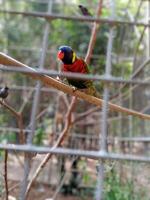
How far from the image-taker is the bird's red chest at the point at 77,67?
2426 millimetres

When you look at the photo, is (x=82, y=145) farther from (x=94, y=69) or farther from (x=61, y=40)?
(x=61, y=40)

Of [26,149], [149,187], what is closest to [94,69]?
[149,187]

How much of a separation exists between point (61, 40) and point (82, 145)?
2.32m

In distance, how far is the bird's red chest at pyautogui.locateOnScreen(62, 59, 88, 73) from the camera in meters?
2.43

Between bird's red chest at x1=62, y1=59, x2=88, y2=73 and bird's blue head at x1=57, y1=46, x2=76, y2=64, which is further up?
bird's blue head at x1=57, y1=46, x2=76, y2=64

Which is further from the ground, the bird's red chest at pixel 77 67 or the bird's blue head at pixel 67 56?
the bird's blue head at pixel 67 56

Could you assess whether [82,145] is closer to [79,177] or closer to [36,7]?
[79,177]

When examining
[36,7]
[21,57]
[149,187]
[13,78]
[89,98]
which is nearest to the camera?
[89,98]

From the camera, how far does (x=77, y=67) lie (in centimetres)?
244

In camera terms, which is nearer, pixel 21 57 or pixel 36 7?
pixel 21 57

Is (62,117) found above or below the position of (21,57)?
below

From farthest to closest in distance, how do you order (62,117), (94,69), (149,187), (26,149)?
(94,69)
(62,117)
(149,187)
(26,149)

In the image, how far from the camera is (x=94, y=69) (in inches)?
235

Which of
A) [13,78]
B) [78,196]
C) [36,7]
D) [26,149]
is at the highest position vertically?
[36,7]
